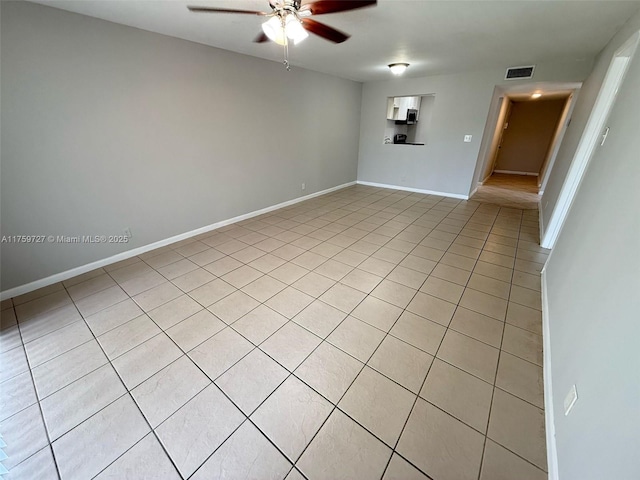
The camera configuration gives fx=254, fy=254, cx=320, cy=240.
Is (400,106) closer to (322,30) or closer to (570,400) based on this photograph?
(322,30)

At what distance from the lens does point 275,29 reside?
1.88m

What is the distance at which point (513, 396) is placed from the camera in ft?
4.88

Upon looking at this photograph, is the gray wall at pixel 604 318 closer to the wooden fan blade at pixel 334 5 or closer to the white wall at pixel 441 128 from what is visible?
the wooden fan blade at pixel 334 5

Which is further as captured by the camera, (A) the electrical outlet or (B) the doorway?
(B) the doorway

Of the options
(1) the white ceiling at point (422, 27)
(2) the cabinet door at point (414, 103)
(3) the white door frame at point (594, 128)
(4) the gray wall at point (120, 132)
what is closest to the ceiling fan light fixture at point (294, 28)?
(1) the white ceiling at point (422, 27)

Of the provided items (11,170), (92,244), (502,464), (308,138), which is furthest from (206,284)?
(308,138)

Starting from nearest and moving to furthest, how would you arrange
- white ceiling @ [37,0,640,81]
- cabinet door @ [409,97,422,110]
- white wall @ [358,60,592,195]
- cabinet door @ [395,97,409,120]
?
white ceiling @ [37,0,640,81], white wall @ [358,60,592,195], cabinet door @ [395,97,409,120], cabinet door @ [409,97,422,110]

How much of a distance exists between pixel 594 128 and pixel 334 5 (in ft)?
9.72

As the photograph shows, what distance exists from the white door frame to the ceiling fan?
7.58 ft

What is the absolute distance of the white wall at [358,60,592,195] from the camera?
4.48 m

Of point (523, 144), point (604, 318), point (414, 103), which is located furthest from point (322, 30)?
point (523, 144)

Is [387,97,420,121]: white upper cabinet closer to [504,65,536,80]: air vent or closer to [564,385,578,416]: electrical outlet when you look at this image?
[504,65,536,80]: air vent

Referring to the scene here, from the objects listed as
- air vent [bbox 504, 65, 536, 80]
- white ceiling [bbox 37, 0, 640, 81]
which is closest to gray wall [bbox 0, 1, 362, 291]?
white ceiling [bbox 37, 0, 640, 81]

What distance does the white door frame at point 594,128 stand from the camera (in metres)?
2.30
